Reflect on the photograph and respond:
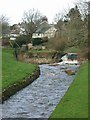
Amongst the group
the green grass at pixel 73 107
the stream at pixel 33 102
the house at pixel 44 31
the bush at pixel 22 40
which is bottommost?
the stream at pixel 33 102

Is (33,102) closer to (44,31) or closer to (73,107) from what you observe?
(73,107)

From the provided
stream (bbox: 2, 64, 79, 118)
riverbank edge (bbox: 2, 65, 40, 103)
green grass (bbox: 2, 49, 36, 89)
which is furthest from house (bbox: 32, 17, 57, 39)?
stream (bbox: 2, 64, 79, 118)

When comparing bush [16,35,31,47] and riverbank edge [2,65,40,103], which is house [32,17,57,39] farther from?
riverbank edge [2,65,40,103]

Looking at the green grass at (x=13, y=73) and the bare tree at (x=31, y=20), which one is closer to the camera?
the green grass at (x=13, y=73)

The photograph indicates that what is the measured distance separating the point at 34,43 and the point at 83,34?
4699 centimetres

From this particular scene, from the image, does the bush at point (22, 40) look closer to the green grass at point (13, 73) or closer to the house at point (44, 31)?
the house at point (44, 31)

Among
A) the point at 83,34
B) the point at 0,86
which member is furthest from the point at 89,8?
the point at 0,86

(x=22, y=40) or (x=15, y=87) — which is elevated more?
(x=22, y=40)

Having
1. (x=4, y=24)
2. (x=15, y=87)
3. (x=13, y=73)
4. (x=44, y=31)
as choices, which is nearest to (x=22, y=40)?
(x=4, y=24)

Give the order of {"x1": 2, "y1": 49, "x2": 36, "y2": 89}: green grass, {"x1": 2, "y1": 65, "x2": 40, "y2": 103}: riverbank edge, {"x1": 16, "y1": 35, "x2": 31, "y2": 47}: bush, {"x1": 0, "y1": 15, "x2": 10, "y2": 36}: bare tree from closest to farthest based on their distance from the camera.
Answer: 1. {"x1": 2, "y1": 65, "x2": 40, "y2": 103}: riverbank edge
2. {"x1": 2, "y1": 49, "x2": 36, "y2": 89}: green grass
3. {"x1": 16, "y1": 35, "x2": 31, "y2": 47}: bush
4. {"x1": 0, "y1": 15, "x2": 10, "y2": 36}: bare tree

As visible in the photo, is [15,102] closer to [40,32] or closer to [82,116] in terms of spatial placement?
[82,116]

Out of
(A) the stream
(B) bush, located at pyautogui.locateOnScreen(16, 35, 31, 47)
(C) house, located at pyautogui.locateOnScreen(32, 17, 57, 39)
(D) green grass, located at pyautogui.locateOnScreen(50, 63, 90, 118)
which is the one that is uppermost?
(C) house, located at pyautogui.locateOnScreen(32, 17, 57, 39)

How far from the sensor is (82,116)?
53.2 ft

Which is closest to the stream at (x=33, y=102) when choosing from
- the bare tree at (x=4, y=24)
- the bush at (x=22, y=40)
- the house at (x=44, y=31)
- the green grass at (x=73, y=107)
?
the green grass at (x=73, y=107)
